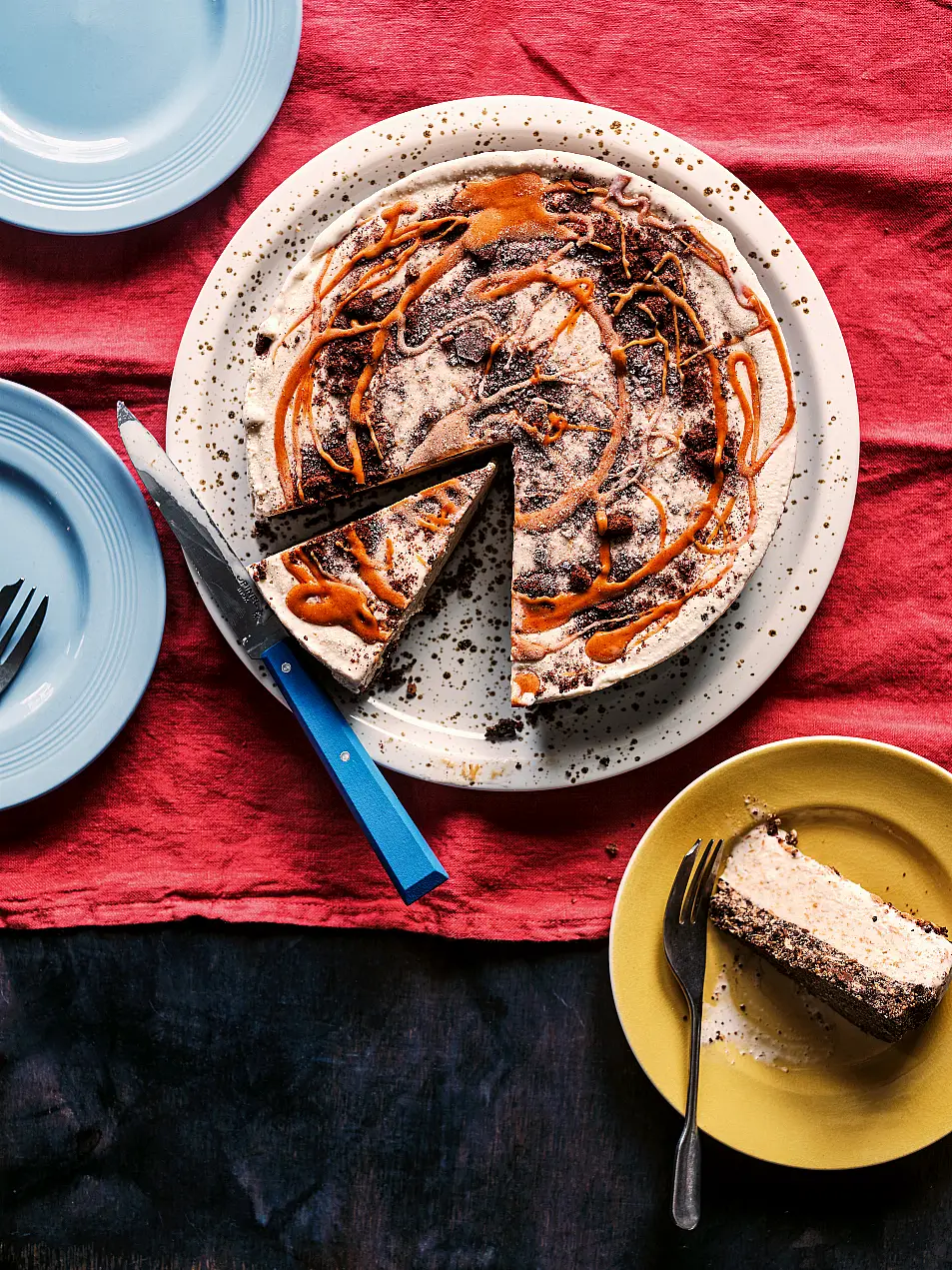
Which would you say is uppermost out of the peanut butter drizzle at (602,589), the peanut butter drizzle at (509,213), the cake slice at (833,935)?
the peanut butter drizzle at (509,213)

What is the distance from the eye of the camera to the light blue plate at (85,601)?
355 cm

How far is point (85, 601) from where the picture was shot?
144 inches

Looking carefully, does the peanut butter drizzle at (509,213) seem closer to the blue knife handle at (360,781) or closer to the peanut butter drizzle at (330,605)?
the peanut butter drizzle at (330,605)

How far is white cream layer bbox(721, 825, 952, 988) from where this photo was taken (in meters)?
3.21

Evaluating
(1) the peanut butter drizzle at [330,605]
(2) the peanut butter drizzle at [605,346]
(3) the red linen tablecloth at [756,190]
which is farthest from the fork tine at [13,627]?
(2) the peanut butter drizzle at [605,346]

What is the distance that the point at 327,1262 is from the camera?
367cm

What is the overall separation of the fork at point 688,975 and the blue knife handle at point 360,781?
0.83 m

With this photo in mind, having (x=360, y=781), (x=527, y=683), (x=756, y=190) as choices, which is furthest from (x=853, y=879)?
(x=756, y=190)

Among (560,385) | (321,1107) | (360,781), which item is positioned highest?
(560,385)

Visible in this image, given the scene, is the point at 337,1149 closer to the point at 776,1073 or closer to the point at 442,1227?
the point at 442,1227

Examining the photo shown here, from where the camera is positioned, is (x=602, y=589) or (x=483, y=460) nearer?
(x=602, y=589)

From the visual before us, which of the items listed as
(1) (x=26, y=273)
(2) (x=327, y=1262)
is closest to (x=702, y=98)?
(1) (x=26, y=273)

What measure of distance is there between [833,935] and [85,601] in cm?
302

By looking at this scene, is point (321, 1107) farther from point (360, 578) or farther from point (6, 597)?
point (6, 597)
